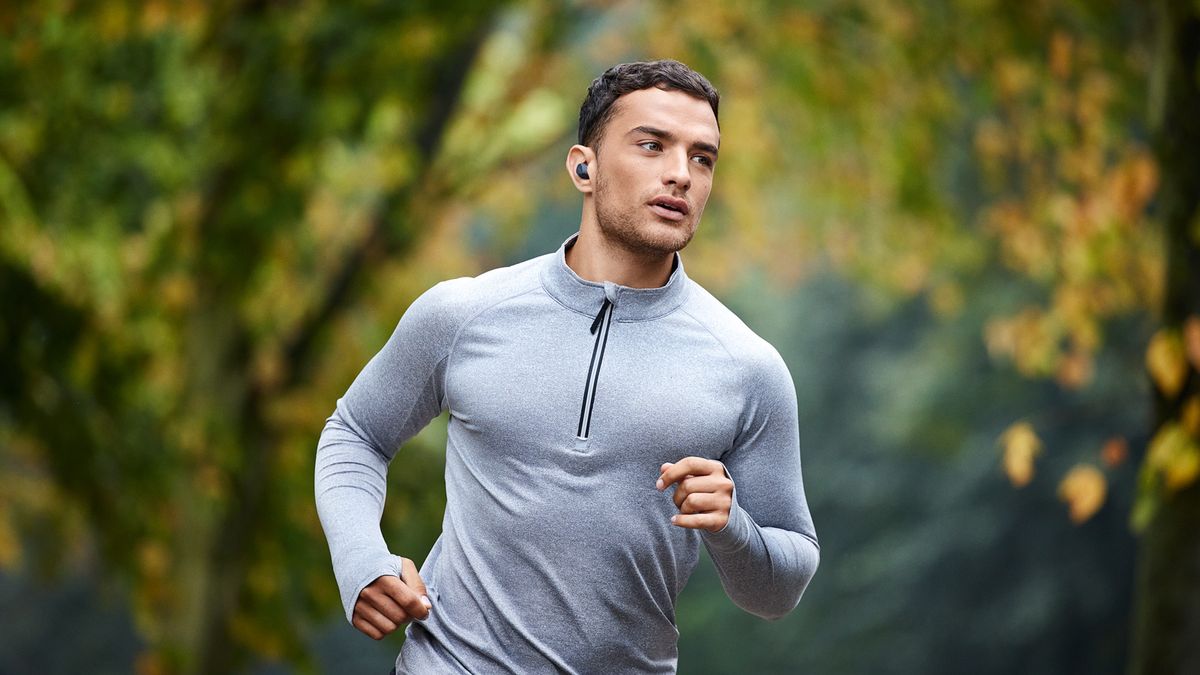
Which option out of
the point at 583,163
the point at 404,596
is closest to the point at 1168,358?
the point at 583,163

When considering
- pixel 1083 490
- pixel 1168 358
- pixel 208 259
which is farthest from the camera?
pixel 208 259

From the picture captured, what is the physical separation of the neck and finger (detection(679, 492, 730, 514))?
46cm

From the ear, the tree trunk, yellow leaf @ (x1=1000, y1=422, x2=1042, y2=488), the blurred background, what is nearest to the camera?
the ear

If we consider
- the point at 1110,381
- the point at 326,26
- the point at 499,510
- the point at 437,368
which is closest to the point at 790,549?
the point at 499,510

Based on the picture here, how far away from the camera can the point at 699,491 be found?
2207 millimetres

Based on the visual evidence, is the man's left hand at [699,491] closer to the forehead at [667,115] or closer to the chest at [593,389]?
the chest at [593,389]

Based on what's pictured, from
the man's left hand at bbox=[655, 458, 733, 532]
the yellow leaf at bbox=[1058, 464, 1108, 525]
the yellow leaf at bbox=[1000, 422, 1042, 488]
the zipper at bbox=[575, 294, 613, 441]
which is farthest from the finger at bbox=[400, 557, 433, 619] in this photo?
the yellow leaf at bbox=[1000, 422, 1042, 488]

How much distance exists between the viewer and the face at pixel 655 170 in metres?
2.48

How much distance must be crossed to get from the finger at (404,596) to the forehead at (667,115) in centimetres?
79

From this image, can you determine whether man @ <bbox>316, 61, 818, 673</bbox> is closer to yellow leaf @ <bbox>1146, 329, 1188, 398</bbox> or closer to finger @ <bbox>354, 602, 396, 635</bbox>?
finger @ <bbox>354, 602, 396, 635</bbox>

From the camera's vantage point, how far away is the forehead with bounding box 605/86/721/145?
2.50 meters

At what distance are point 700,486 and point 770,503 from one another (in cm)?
35

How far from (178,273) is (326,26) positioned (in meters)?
2.17

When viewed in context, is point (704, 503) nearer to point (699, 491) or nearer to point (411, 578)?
point (699, 491)
